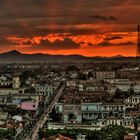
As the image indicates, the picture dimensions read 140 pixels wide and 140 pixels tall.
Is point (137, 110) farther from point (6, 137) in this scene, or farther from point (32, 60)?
point (32, 60)

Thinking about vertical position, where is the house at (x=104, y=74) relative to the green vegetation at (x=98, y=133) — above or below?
above

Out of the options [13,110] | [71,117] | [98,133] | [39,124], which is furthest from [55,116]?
[98,133]

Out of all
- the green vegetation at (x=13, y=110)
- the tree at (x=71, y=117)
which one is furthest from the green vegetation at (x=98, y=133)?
the green vegetation at (x=13, y=110)

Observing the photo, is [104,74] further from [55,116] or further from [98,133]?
[98,133]

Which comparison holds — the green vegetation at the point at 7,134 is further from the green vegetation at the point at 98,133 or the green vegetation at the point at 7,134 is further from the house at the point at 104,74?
the house at the point at 104,74

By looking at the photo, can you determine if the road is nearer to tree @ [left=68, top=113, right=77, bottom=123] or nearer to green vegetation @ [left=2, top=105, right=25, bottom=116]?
tree @ [left=68, top=113, right=77, bottom=123]

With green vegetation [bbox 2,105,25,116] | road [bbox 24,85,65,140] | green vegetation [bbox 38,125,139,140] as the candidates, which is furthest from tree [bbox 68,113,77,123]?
green vegetation [bbox 38,125,139,140]

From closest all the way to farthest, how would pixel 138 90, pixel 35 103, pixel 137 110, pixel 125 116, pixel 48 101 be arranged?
pixel 125 116
pixel 137 110
pixel 35 103
pixel 48 101
pixel 138 90

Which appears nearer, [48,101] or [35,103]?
[35,103]

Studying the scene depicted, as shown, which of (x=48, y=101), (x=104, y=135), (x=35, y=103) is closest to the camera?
(x=104, y=135)

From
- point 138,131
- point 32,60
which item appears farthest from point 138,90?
point 32,60
